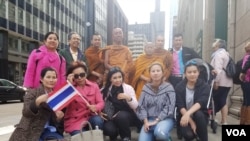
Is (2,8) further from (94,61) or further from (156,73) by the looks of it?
(156,73)

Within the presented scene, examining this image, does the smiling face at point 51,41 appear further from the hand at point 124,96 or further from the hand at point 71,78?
the hand at point 124,96

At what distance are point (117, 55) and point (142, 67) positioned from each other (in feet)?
1.66

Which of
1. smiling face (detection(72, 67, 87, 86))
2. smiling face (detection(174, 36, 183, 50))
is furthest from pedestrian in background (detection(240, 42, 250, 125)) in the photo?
smiling face (detection(72, 67, 87, 86))

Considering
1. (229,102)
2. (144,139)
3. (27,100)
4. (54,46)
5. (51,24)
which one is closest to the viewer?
(27,100)

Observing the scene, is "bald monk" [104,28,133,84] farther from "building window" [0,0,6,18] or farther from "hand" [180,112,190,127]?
"building window" [0,0,6,18]

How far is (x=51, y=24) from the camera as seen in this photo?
148ft

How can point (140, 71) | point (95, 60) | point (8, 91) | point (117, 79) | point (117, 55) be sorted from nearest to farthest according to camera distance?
point (117, 79) → point (140, 71) → point (117, 55) → point (95, 60) → point (8, 91)

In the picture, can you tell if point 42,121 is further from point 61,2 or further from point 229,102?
point 61,2

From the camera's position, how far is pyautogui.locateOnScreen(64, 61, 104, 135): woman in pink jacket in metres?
4.62

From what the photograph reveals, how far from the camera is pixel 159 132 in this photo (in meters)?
4.38

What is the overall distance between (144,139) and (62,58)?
5.93 feet

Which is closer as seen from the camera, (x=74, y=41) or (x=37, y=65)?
(x=37, y=65)

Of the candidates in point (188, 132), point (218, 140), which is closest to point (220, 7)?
point (218, 140)

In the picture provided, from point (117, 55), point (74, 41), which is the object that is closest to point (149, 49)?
point (117, 55)
